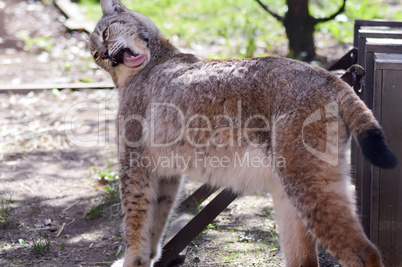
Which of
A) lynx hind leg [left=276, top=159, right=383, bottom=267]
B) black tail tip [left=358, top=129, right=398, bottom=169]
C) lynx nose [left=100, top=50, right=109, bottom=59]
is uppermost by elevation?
lynx nose [left=100, top=50, right=109, bottom=59]

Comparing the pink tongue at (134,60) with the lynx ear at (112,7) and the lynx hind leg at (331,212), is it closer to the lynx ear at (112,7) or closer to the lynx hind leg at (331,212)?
the lynx ear at (112,7)

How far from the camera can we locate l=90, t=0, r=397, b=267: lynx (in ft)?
7.93

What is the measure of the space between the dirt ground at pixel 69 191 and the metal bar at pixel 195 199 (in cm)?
22

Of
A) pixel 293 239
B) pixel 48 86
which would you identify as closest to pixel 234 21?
pixel 48 86

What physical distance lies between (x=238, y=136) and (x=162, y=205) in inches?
39.6

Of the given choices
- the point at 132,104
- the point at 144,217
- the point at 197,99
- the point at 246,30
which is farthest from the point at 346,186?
the point at 246,30

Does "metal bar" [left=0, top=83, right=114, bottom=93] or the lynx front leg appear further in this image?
"metal bar" [left=0, top=83, right=114, bottom=93]

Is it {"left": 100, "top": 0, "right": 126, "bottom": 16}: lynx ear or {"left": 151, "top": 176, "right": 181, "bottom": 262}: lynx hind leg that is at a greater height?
{"left": 100, "top": 0, "right": 126, "bottom": 16}: lynx ear

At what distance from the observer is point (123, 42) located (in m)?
3.60

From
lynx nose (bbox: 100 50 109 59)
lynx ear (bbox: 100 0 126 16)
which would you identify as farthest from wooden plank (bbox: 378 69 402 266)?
lynx ear (bbox: 100 0 126 16)

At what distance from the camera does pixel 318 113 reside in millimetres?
2504

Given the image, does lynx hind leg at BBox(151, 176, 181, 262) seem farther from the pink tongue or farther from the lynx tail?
the lynx tail

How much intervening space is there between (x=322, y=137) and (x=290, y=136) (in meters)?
0.15

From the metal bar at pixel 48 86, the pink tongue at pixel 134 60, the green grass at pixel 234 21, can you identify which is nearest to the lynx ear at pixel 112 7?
the pink tongue at pixel 134 60
